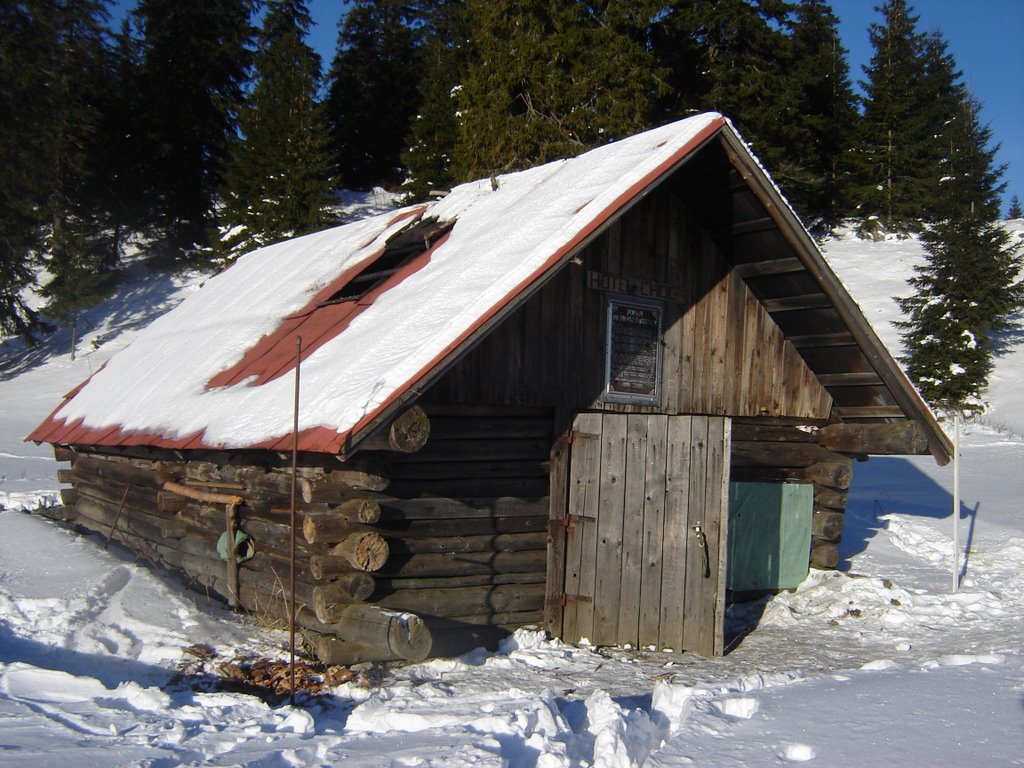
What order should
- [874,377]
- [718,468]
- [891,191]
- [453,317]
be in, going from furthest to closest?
[891,191]
[874,377]
[718,468]
[453,317]

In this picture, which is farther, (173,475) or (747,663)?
(173,475)

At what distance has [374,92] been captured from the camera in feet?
173

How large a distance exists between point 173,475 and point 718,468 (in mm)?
5778

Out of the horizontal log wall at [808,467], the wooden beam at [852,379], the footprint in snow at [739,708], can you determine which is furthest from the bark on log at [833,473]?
the footprint in snow at [739,708]

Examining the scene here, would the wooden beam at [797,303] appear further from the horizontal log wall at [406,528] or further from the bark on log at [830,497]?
the horizontal log wall at [406,528]

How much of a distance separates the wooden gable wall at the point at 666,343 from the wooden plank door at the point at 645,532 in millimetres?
426

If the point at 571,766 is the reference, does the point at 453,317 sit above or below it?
above

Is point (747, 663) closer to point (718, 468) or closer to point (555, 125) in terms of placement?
point (718, 468)

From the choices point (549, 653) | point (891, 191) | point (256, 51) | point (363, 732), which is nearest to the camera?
point (363, 732)

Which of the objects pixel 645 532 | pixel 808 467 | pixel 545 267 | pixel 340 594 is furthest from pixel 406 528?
pixel 808 467

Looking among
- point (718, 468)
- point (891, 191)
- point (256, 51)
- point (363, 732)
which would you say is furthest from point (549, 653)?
point (256, 51)

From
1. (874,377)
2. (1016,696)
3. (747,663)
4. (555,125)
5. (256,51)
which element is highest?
(256,51)

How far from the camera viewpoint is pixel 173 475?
10.1m

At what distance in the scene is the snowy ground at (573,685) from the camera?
190 inches
